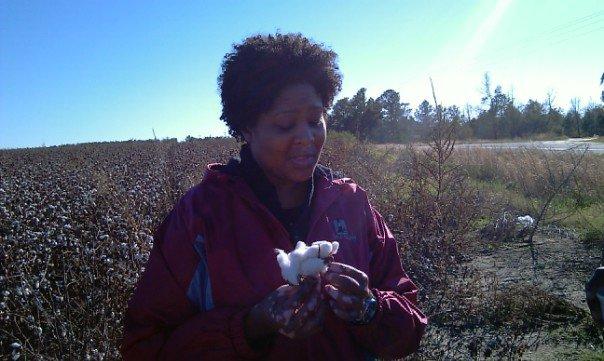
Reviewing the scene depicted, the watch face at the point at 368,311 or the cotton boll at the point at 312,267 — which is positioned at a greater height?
the cotton boll at the point at 312,267

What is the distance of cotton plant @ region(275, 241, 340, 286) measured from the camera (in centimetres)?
127

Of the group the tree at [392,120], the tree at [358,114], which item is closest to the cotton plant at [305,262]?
the tree at [392,120]

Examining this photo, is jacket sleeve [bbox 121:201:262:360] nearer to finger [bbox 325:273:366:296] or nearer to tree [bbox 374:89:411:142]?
finger [bbox 325:273:366:296]

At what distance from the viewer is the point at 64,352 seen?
126 inches

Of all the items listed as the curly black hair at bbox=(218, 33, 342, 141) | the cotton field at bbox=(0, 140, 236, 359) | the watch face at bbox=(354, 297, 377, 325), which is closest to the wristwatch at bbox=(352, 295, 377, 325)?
the watch face at bbox=(354, 297, 377, 325)

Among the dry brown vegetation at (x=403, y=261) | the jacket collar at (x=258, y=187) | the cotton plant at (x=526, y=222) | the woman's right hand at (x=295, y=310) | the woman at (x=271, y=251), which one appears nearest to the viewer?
the woman's right hand at (x=295, y=310)

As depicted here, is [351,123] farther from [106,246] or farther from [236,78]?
[236,78]

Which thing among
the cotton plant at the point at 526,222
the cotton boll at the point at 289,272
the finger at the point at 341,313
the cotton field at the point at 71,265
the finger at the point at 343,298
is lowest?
the cotton plant at the point at 526,222

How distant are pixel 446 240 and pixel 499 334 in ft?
5.08

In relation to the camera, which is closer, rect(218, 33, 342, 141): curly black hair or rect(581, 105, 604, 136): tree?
rect(218, 33, 342, 141): curly black hair

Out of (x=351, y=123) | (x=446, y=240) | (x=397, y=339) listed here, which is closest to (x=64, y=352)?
(x=397, y=339)

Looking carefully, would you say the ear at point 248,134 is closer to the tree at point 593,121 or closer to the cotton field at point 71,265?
the cotton field at point 71,265

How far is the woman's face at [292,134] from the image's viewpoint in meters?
1.63

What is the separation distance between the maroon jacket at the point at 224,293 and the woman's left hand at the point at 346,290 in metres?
0.12
